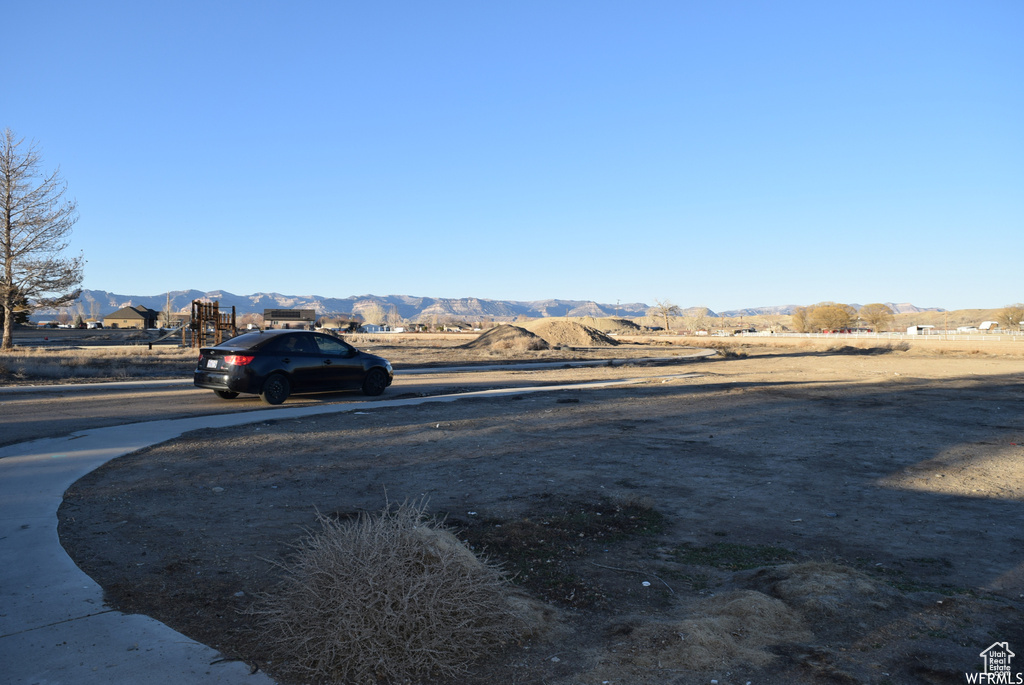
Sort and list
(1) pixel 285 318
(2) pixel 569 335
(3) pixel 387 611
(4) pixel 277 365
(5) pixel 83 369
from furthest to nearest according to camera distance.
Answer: (1) pixel 285 318 → (2) pixel 569 335 → (5) pixel 83 369 → (4) pixel 277 365 → (3) pixel 387 611

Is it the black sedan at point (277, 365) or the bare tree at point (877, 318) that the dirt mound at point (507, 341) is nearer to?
the black sedan at point (277, 365)

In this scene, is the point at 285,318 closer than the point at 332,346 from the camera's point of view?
No

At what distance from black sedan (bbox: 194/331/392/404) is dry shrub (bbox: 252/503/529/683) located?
34.8 ft

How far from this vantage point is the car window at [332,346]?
15.1 metres

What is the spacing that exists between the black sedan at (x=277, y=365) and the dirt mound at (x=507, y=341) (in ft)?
115

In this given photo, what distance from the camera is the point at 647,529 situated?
5.94m

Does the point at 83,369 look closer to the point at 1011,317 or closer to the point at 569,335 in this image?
the point at 569,335

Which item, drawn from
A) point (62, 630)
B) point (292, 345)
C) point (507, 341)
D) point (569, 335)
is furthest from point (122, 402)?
point (569, 335)

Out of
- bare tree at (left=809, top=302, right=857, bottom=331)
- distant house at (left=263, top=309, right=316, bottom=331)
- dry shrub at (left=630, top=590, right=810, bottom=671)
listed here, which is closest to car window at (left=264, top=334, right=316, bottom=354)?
→ dry shrub at (left=630, top=590, right=810, bottom=671)

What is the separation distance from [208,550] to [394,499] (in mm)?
1902

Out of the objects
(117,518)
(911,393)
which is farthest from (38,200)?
(911,393)

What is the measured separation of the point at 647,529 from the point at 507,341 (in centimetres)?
4683

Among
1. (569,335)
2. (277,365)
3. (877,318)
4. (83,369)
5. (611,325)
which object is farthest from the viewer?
(611,325)

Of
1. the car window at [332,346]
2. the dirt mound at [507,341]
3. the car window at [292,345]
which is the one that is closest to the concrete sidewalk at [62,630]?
the car window at [292,345]
